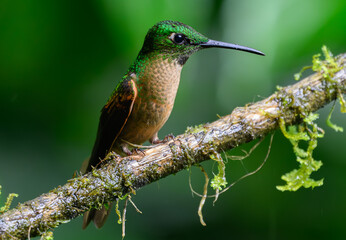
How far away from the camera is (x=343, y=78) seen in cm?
234

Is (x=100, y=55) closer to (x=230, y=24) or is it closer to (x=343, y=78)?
(x=230, y=24)

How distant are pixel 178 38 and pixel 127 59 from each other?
→ 24.9 inches

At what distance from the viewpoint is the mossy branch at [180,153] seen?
207 cm

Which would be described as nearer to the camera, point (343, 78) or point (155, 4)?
point (343, 78)

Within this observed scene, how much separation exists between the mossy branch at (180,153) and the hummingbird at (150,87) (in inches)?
10.8

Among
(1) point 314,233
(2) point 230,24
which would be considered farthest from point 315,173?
(2) point 230,24

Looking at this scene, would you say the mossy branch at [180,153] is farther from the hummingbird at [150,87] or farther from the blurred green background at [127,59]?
the blurred green background at [127,59]

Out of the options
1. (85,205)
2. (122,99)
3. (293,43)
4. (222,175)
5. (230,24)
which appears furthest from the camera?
(230,24)

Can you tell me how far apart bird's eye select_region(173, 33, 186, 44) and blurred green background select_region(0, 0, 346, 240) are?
1.05 ft

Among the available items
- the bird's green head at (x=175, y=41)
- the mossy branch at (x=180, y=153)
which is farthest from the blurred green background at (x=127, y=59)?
the mossy branch at (x=180, y=153)

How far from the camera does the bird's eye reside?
2568mm

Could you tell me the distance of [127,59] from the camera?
10.1 feet

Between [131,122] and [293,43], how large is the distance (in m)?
1.17

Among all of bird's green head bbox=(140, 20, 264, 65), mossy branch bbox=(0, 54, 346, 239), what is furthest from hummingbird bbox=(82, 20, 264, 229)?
mossy branch bbox=(0, 54, 346, 239)
